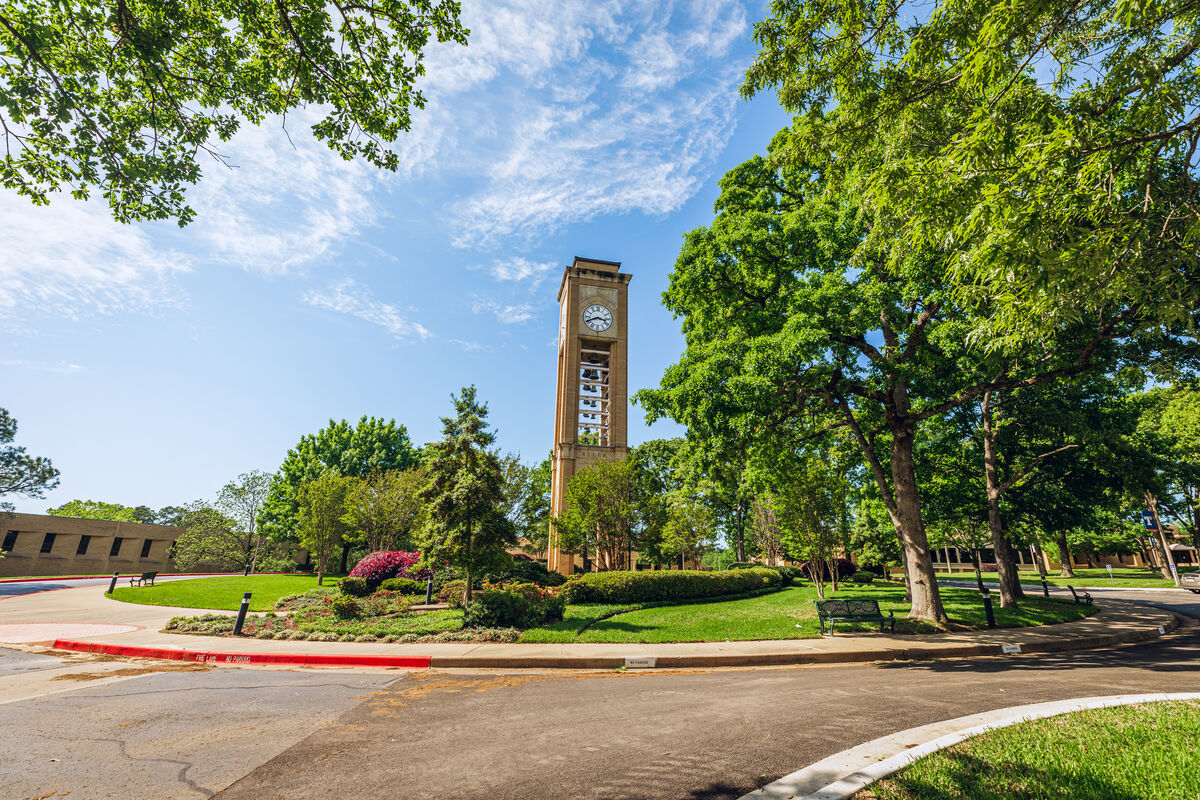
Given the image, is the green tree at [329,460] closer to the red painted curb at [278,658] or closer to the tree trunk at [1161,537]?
the red painted curb at [278,658]

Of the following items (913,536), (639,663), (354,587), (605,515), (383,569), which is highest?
(605,515)

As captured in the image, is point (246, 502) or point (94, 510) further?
point (94, 510)

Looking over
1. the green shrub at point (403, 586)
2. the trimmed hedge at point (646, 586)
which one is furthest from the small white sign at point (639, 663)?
the green shrub at point (403, 586)

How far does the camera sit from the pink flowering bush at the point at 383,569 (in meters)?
20.2

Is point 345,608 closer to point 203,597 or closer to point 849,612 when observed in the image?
point 203,597

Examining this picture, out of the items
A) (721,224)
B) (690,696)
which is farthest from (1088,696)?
(721,224)

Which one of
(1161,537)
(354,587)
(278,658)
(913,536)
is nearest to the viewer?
(278,658)

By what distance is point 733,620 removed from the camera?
561 inches

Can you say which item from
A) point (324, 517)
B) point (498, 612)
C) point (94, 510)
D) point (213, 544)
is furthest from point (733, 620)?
point (94, 510)

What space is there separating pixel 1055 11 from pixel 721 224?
947 cm

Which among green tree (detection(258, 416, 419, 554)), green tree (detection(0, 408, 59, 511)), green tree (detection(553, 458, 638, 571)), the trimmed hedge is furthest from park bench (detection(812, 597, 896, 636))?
green tree (detection(0, 408, 59, 511))

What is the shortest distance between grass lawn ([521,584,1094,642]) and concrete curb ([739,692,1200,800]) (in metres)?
6.63

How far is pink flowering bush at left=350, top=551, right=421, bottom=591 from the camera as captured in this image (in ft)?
66.1

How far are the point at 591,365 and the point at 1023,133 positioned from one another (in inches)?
1428
